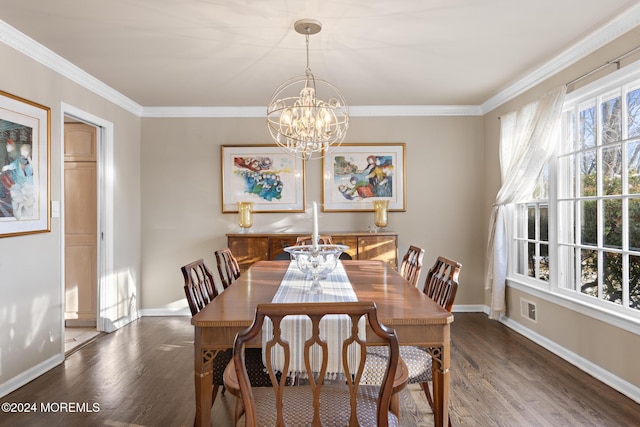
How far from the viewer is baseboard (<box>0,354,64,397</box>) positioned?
9.10 ft

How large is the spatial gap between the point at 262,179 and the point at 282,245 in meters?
0.92

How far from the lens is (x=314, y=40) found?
9.82ft

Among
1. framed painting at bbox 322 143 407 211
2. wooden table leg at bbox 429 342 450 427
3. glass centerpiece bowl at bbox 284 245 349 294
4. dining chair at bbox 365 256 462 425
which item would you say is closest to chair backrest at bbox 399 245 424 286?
dining chair at bbox 365 256 462 425

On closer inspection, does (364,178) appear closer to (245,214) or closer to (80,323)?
(245,214)

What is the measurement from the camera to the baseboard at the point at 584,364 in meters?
2.69

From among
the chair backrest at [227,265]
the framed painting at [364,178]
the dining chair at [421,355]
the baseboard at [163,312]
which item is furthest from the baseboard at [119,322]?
the dining chair at [421,355]

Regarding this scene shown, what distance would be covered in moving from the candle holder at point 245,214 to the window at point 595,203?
2.92 meters

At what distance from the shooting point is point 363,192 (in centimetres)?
493

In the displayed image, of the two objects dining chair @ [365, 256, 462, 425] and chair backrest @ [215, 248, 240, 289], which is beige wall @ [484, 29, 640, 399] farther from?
chair backrest @ [215, 248, 240, 289]

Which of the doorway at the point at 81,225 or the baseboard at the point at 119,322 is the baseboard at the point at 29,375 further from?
the doorway at the point at 81,225

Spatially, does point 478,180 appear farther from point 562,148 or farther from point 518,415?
point 518,415

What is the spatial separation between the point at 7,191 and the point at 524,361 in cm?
398

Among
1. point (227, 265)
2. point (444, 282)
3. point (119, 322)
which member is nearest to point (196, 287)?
point (227, 265)

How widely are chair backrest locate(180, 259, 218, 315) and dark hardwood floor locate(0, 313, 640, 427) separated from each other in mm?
710
